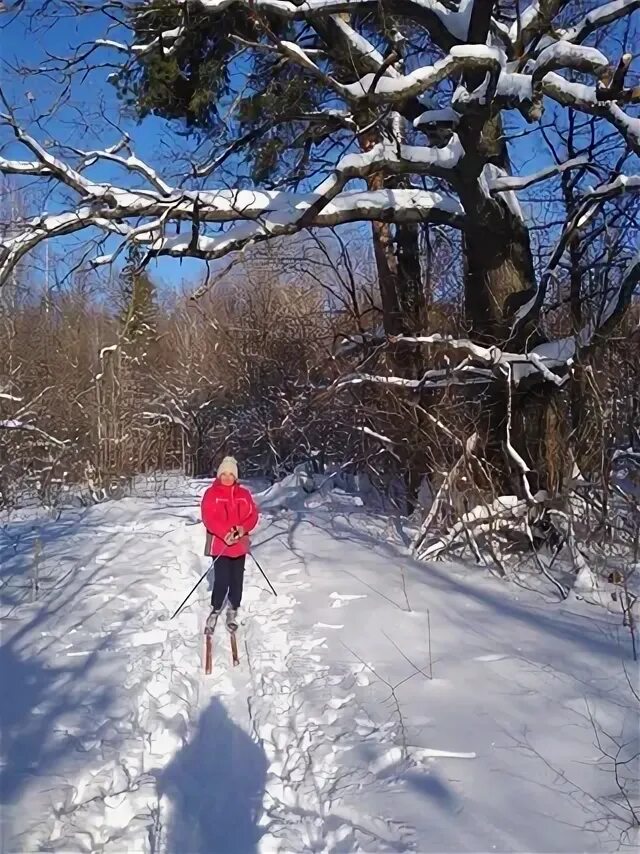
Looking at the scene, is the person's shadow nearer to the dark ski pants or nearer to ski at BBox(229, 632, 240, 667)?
ski at BBox(229, 632, 240, 667)

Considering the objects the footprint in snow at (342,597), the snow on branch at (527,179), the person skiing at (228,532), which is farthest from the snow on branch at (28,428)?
the snow on branch at (527,179)

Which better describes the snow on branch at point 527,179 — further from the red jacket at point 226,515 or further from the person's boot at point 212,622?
the person's boot at point 212,622

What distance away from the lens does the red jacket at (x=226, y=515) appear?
5.95 metres

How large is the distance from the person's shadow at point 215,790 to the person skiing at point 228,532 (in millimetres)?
1538

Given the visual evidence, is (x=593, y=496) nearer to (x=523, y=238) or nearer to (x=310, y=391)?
(x=523, y=238)

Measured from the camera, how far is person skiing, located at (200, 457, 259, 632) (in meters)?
5.89

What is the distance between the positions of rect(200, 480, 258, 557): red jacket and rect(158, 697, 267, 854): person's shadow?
1745mm

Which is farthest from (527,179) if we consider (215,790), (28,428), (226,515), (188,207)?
(28,428)

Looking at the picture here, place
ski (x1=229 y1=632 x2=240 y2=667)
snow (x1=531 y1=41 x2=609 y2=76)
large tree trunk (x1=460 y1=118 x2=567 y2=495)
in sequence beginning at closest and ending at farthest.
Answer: ski (x1=229 y1=632 x2=240 y2=667) < snow (x1=531 y1=41 x2=609 y2=76) < large tree trunk (x1=460 y1=118 x2=567 y2=495)

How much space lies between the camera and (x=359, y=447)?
10.8m

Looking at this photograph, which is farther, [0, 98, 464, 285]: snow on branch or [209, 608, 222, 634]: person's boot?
[0, 98, 464, 285]: snow on branch

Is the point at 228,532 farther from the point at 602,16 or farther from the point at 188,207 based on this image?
the point at 602,16

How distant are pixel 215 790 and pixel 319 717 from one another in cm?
87

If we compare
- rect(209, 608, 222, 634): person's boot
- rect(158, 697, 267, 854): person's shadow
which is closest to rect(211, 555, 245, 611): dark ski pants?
rect(209, 608, 222, 634): person's boot
